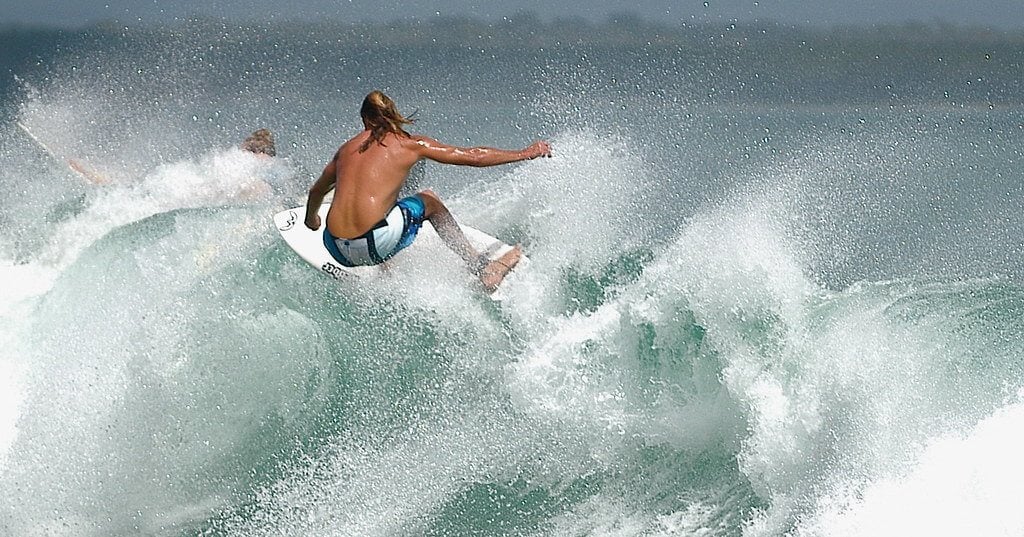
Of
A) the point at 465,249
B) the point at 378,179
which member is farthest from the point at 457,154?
the point at 465,249

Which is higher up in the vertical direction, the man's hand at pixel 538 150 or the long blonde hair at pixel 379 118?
the man's hand at pixel 538 150

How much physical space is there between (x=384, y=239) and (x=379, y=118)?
470mm

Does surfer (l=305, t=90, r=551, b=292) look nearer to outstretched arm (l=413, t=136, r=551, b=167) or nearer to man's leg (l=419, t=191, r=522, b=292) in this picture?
outstretched arm (l=413, t=136, r=551, b=167)

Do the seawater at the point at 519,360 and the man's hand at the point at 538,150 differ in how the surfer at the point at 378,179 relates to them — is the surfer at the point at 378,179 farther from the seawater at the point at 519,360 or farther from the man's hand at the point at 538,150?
the seawater at the point at 519,360

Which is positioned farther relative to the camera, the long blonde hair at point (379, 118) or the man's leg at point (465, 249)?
the man's leg at point (465, 249)

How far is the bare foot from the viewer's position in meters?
4.04

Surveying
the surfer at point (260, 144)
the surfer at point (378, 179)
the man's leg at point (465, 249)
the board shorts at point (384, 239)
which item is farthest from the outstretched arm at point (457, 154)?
the surfer at point (260, 144)

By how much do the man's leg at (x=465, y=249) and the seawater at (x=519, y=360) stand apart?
0.25ft

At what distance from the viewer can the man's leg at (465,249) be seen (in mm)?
3883

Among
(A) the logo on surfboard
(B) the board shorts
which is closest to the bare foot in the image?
(B) the board shorts

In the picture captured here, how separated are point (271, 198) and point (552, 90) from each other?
78.1 inches

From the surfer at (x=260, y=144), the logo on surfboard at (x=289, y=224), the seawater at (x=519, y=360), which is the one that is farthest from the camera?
the surfer at (x=260, y=144)

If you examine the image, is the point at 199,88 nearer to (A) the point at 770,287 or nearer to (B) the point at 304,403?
(B) the point at 304,403

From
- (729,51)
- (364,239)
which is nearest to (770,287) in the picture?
(364,239)
